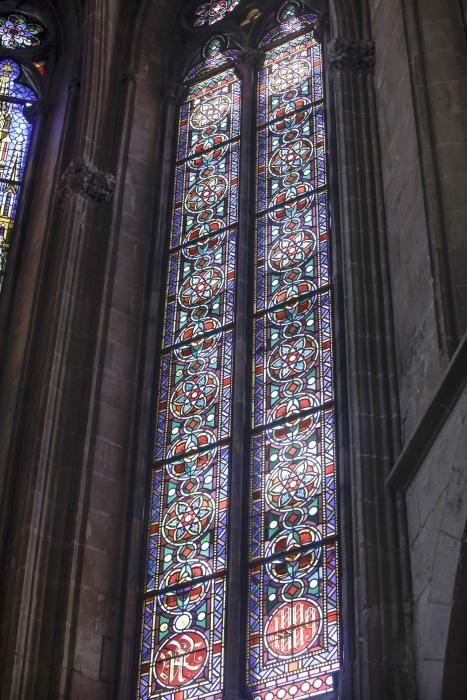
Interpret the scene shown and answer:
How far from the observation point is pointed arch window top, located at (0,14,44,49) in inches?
669

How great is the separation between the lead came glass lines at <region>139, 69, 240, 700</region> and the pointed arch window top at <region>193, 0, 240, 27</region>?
1.08m

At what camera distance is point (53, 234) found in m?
14.4

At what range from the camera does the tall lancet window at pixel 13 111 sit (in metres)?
15.4

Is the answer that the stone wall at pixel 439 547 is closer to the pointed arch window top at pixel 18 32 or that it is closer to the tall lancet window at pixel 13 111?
the tall lancet window at pixel 13 111

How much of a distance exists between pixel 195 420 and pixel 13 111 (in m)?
5.36

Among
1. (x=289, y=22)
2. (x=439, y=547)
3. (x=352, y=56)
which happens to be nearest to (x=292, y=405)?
(x=439, y=547)

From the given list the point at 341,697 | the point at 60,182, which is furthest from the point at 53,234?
the point at 341,697

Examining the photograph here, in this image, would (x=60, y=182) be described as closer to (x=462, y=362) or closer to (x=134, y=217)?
(x=134, y=217)

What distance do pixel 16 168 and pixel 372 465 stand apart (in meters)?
6.84

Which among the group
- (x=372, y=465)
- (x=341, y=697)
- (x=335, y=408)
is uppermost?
(x=335, y=408)

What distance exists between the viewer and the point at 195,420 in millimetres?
12617

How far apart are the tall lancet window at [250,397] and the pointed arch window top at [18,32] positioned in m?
2.44

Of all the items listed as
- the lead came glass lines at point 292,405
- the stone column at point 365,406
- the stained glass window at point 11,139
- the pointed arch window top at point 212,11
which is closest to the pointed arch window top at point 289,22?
the lead came glass lines at point 292,405

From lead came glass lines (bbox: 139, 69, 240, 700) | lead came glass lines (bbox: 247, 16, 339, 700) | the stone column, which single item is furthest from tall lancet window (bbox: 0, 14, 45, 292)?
the stone column
